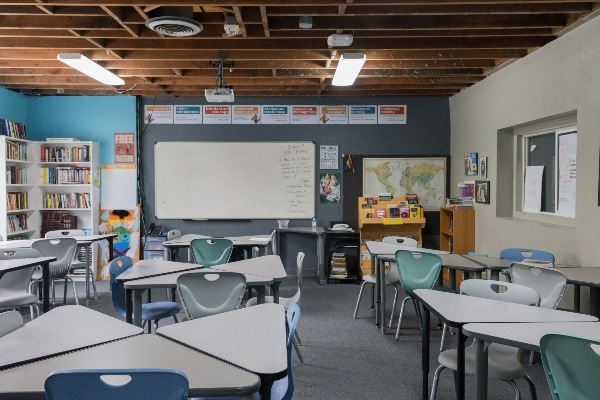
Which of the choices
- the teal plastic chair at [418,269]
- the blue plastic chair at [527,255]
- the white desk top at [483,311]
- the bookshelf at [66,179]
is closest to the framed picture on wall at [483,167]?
the blue plastic chair at [527,255]

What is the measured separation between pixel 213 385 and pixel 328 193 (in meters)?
6.66

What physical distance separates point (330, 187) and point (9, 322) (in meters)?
6.20

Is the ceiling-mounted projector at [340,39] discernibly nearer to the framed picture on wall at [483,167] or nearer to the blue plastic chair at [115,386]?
the framed picture on wall at [483,167]

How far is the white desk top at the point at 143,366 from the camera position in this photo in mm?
1679

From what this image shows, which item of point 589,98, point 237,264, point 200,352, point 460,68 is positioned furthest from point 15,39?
point 589,98

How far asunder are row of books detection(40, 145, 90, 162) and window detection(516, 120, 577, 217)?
6309 millimetres

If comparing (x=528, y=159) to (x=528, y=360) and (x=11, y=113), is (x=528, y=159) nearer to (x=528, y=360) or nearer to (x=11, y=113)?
(x=528, y=360)

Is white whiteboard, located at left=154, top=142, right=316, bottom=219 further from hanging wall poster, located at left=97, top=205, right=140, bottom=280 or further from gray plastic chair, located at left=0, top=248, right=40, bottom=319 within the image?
gray plastic chair, located at left=0, top=248, right=40, bottom=319

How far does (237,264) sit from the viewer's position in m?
4.32

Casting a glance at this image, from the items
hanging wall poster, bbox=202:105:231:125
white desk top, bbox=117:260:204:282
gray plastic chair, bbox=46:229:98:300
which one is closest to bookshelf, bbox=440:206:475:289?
hanging wall poster, bbox=202:105:231:125

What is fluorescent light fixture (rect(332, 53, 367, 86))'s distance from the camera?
17.3 ft

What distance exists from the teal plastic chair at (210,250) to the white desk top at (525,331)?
324 centimetres

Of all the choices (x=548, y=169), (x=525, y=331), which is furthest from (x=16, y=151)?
(x=525, y=331)

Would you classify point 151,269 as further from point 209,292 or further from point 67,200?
point 67,200
